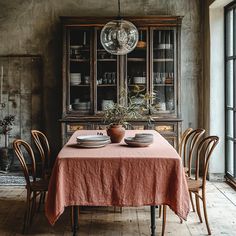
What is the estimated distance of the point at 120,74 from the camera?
22.0 ft

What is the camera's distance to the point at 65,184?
3783mm

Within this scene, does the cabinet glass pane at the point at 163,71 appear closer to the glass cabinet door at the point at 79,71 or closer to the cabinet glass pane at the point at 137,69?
the cabinet glass pane at the point at 137,69

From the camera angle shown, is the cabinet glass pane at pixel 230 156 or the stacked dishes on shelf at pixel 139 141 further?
the cabinet glass pane at pixel 230 156

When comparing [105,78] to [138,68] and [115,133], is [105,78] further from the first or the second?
[115,133]

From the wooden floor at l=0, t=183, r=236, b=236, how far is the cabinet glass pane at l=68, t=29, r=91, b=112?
1.91 meters

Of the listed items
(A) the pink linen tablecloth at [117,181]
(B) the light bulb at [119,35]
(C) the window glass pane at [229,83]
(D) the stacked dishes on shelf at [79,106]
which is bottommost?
(A) the pink linen tablecloth at [117,181]

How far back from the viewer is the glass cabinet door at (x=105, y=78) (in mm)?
6738

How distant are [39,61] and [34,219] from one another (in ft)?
10.5

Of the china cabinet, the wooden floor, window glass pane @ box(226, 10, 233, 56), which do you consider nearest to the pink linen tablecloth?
Answer: the wooden floor

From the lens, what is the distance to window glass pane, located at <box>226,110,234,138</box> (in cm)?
642

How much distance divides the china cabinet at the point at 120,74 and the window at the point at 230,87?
2.34 ft

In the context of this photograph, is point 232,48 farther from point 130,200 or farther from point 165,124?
point 130,200

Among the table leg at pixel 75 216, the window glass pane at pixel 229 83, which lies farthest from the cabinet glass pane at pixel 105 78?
the table leg at pixel 75 216

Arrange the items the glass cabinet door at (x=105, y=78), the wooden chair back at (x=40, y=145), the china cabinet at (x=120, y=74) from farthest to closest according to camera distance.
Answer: the glass cabinet door at (x=105, y=78)
the china cabinet at (x=120, y=74)
the wooden chair back at (x=40, y=145)
